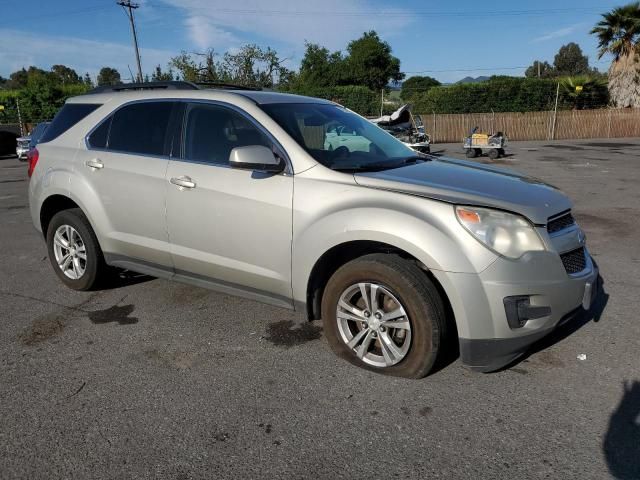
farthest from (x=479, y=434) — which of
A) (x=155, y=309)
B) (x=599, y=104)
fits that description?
(x=599, y=104)

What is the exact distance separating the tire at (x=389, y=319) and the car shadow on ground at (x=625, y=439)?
37.6 inches

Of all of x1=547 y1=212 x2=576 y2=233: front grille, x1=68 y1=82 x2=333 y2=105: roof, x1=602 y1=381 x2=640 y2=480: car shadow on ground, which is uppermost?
x1=68 y1=82 x2=333 y2=105: roof

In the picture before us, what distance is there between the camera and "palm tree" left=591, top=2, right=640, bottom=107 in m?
31.6

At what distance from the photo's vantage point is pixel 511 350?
295 cm

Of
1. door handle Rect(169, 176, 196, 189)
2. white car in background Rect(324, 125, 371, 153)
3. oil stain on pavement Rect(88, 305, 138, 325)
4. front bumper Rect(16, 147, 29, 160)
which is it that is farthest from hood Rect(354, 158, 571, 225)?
front bumper Rect(16, 147, 29, 160)

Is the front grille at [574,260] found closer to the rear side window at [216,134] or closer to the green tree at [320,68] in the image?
the rear side window at [216,134]

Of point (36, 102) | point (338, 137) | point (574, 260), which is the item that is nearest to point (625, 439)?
point (574, 260)

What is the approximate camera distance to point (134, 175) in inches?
164

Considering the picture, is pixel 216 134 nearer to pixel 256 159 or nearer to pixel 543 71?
pixel 256 159

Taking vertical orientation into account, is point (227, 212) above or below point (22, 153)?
above

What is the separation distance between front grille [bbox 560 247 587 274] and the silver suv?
0.02 m

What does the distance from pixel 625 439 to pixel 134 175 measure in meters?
3.69

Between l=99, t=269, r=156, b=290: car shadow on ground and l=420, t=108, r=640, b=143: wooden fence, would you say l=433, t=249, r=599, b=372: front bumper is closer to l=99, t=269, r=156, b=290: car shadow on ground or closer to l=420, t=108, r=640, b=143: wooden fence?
l=99, t=269, r=156, b=290: car shadow on ground

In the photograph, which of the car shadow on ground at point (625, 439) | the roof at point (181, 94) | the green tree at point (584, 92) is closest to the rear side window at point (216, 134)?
the roof at point (181, 94)
